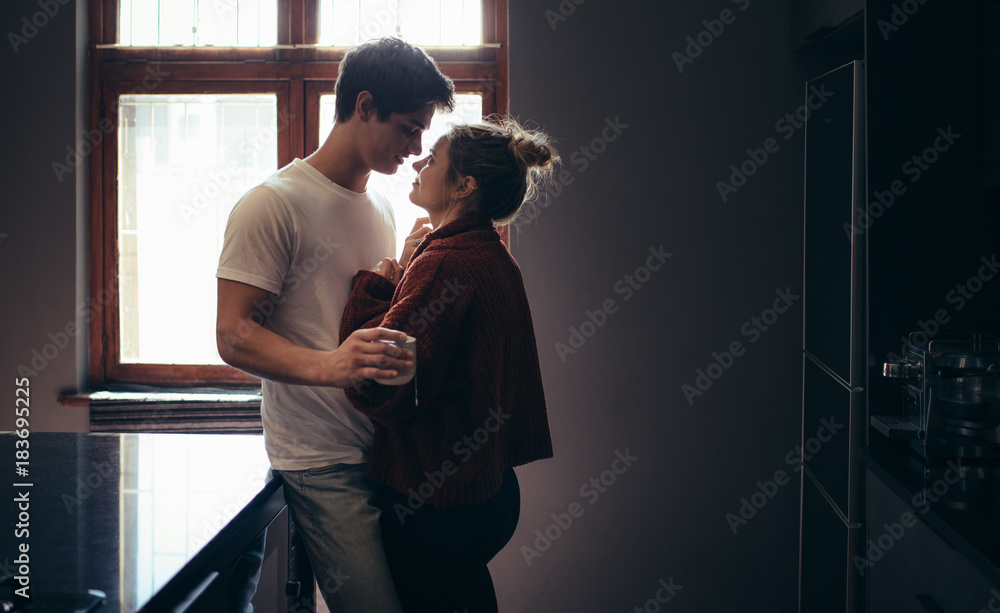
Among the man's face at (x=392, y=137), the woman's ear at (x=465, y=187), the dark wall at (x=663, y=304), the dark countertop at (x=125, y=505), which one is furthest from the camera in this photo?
the dark wall at (x=663, y=304)

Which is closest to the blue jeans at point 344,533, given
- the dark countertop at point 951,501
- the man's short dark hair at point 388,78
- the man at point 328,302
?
the man at point 328,302

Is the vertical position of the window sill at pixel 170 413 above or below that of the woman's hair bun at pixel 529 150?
below

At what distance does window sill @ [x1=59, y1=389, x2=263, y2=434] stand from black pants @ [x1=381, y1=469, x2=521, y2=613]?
4.88ft

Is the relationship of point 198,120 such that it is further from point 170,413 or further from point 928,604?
point 928,604

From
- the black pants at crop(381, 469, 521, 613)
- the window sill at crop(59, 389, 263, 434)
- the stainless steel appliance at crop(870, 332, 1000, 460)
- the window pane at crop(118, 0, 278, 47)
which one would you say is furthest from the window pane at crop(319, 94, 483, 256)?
the stainless steel appliance at crop(870, 332, 1000, 460)

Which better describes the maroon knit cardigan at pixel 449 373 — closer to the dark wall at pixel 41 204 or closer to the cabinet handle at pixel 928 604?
the cabinet handle at pixel 928 604

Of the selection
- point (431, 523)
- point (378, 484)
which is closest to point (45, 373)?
point (378, 484)

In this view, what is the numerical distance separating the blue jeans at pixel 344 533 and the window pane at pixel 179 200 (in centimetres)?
158

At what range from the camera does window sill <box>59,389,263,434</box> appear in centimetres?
259

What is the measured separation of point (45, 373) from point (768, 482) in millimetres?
2759

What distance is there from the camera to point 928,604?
130 cm

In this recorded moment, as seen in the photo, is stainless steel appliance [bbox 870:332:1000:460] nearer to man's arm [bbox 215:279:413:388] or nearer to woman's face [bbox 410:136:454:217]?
woman's face [bbox 410:136:454:217]

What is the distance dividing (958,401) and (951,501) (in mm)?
346

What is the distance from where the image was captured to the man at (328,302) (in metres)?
1.24
